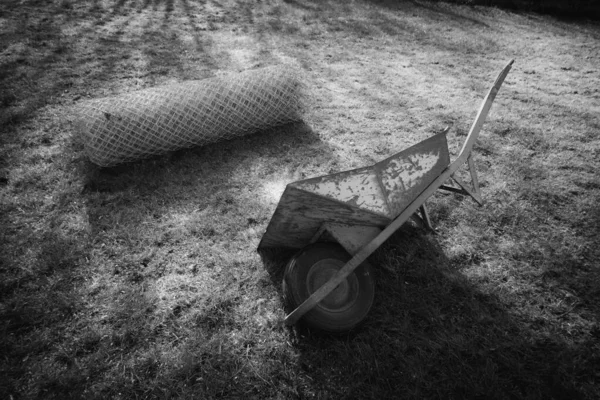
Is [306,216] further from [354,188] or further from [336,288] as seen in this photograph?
[336,288]

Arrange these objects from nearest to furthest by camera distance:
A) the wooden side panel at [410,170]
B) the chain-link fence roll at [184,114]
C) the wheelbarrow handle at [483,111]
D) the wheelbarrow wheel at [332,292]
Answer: the wheelbarrow wheel at [332,292] → the wooden side panel at [410,170] → the wheelbarrow handle at [483,111] → the chain-link fence roll at [184,114]

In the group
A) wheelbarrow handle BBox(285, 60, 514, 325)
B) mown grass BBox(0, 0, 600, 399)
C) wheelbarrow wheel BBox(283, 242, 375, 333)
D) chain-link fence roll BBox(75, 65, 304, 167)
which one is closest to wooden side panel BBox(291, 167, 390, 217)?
wheelbarrow handle BBox(285, 60, 514, 325)

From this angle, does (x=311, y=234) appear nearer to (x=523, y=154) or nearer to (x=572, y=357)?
(x=572, y=357)

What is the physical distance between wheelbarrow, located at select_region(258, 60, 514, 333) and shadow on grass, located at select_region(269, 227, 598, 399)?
0.66ft

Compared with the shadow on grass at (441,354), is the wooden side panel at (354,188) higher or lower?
higher

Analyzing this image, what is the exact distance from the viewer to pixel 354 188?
82.3 inches

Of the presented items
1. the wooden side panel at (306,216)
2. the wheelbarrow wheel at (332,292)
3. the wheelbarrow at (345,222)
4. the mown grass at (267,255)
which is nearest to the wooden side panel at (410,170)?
the wheelbarrow at (345,222)

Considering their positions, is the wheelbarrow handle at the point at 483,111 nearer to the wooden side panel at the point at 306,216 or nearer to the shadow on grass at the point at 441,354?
the wooden side panel at the point at 306,216

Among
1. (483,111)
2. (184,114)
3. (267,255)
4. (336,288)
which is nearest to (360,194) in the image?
(336,288)

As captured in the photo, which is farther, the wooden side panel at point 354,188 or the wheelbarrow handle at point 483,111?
the wheelbarrow handle at point 483,111

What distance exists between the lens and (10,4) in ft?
22.0

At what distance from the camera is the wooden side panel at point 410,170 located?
2199 mm

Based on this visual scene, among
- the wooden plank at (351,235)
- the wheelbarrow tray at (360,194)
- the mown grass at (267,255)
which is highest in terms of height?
the wheelbarrow tray at (360,194)

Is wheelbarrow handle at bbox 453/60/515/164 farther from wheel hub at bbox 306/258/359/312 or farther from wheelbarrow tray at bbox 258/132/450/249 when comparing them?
wheel hub at bbox 306/258/359/312
